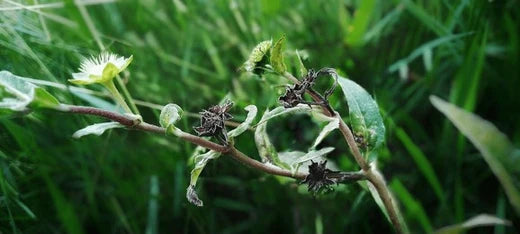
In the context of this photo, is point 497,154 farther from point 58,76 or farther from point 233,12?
point 233,12

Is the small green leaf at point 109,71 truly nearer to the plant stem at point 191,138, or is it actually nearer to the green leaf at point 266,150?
the plant stem at point 191,138

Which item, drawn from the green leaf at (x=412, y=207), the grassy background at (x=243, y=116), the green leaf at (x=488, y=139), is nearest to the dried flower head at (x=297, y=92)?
the green leaf at (x=488, y=139)

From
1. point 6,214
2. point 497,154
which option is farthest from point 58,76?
→ point 497,154

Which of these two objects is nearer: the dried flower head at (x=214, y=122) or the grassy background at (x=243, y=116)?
the dried flower head at (x=214, y=122)

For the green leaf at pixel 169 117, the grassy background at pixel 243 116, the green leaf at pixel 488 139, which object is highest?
the grassy background at pixel 243 116

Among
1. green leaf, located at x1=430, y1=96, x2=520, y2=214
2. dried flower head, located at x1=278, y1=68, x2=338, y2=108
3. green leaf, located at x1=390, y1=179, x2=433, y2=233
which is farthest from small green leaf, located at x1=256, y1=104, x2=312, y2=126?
green leaf, located at x1=390, y1=179, x2=433, y2=233

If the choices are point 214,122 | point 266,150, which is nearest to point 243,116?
point 266,150
